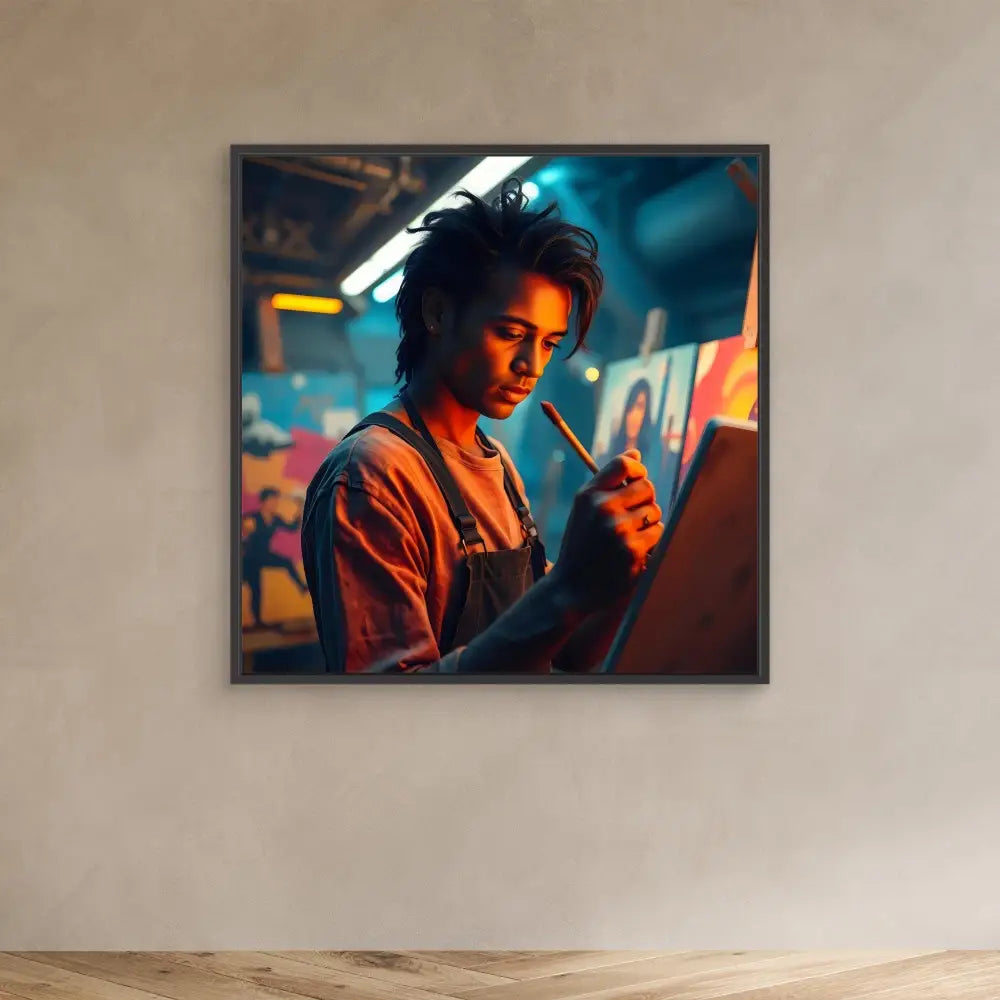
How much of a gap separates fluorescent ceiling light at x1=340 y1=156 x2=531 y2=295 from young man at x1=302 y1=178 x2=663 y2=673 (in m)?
0.02

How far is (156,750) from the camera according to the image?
2.60 metres

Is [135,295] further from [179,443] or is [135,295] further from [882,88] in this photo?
[882,88]

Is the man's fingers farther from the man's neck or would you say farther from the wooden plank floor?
the wooden plank floor

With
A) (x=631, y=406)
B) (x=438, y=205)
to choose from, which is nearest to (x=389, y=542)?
(x=631, y=406)

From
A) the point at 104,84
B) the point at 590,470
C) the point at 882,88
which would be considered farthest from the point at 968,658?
the point at 104,84

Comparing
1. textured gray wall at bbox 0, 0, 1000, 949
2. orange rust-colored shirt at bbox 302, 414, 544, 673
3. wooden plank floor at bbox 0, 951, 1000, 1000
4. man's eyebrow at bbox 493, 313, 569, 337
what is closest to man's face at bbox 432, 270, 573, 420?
man's eyebrow at bbox 493, 313, 569, 337

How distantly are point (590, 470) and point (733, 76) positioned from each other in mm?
987

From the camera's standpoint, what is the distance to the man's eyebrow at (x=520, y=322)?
8.39ft

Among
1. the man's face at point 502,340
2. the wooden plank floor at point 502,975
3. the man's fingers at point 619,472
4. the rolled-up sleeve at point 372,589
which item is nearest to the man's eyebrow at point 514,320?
the man's face at point 502,340

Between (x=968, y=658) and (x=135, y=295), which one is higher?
(x=135, y=295)

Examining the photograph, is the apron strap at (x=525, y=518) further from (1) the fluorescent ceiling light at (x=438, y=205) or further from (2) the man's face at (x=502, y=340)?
(1) the fluorescent ceiling light at (x=438, y=205)

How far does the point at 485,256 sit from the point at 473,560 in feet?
2.30

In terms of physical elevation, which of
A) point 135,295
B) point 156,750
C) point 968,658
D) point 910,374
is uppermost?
point 135,295

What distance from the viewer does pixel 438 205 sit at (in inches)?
101
